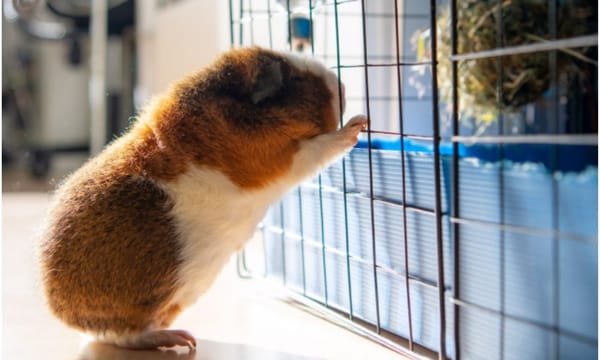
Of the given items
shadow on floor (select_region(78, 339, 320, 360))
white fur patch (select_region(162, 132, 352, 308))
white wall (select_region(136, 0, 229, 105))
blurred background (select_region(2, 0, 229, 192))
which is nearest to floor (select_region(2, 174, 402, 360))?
shadow on floor (select_region(78, 339, 320, 360))

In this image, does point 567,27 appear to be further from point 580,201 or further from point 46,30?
point 46,30

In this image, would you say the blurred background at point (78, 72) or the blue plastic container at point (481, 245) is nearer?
the blue plastic container at point (481, 245)

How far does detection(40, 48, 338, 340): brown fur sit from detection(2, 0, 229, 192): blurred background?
178 cm

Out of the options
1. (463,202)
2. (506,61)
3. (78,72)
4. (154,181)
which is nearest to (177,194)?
(154,181)

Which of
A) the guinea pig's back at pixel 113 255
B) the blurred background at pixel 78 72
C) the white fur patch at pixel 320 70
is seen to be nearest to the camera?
the guinea pig's back at pixel 113 255

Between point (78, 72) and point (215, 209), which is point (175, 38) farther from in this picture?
point (215, 209)

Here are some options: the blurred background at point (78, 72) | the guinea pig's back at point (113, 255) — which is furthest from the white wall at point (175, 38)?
the guinea pig's back at point (113, 255)

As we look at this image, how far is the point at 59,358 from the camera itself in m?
1.05

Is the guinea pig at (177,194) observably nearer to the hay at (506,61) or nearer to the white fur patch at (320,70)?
the white fur patch at (320,70)

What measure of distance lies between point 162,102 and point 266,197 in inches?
8.6

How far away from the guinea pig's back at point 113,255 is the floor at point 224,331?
0.07 meters

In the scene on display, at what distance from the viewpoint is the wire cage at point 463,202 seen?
0.75 metres

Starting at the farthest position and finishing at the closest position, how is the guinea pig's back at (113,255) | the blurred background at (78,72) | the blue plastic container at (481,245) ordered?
the blurred background at (78,72) < the guinea pig's back at (113,255) < the blue plastic container at (481,245)

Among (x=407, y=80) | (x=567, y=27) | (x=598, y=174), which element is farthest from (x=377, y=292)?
(x=407, y=80)
